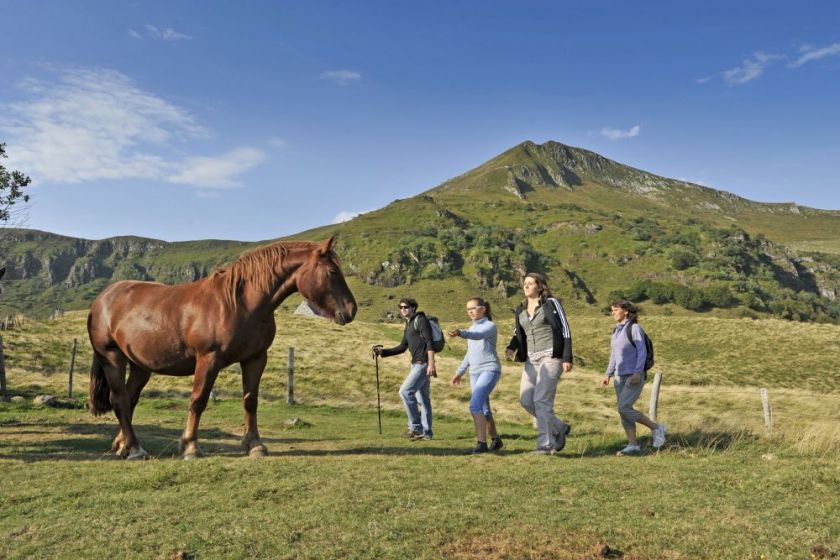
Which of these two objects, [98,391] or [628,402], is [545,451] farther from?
[98,391]

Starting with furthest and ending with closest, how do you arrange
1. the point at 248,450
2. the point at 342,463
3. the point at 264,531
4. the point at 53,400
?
1. the point at 53,400
2. the point at 248,450
3. the point at 342,463
4. the point at 264,531

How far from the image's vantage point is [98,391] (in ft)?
28.3

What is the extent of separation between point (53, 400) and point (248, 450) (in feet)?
32.3


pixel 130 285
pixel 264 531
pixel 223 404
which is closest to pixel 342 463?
pixel 264 531

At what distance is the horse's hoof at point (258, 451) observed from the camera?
7526 mm

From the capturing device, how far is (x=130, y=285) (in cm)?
836

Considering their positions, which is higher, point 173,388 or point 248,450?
point 248,450

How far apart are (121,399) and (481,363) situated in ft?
17.9

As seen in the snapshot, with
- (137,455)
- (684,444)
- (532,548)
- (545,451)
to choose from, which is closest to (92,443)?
(137,455)

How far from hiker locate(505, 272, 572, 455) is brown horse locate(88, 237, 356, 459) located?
2603 millimetres

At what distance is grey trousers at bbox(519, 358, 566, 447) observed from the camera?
7.61 meters

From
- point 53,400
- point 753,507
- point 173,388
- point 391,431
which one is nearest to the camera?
point 753,507

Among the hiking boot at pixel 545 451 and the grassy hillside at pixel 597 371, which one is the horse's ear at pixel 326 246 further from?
the grassy hillside at pixel 597 371

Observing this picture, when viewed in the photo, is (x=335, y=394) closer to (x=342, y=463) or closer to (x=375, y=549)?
(x=342, y=463)
